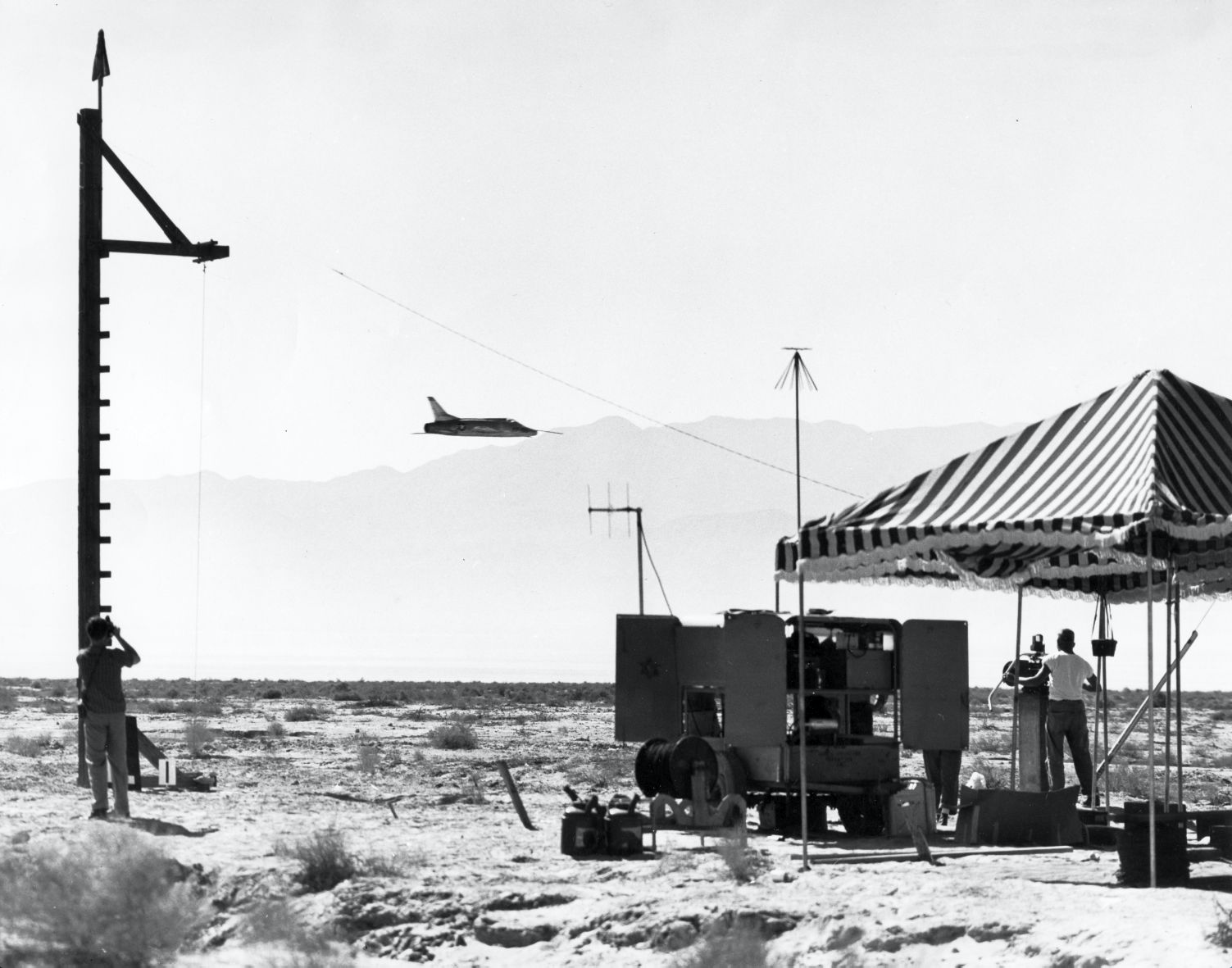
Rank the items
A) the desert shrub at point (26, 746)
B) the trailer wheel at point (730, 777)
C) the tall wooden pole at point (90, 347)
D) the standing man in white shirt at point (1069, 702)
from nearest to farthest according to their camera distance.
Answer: the trailer wheel at point (730, 777) → the standing man in white shirt at point (1069, 702) → the tall wooden pole at point (90, 347) → the desert shrub at point (26, 746)

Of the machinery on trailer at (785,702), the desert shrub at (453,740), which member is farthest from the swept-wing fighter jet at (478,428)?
the machinery on trailer at (785,702)

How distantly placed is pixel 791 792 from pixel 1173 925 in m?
6.25

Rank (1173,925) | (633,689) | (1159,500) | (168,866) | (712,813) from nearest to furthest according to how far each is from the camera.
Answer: (1173,925), (1159,500), (168,866), (712,813), (633,689)

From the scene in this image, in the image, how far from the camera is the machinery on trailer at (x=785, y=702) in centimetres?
1680

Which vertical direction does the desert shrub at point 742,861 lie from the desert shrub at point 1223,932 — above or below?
below

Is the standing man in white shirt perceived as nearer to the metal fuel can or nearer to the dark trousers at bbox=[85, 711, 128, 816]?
the metal fuel can

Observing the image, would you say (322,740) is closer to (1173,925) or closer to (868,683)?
(868,683)

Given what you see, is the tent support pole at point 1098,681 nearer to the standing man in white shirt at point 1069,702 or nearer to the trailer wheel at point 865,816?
the standing man in white shirt at point 1069,702

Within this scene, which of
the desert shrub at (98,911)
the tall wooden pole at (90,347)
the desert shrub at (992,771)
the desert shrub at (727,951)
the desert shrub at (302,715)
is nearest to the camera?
the desert shrub at (727,951)

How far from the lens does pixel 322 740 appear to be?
115 ft

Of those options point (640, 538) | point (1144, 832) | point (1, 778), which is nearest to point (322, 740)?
point (640, 538)

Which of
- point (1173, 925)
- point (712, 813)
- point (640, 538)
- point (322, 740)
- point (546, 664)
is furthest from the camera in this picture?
point (546, 664)

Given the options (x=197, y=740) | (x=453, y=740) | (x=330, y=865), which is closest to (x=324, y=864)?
Answer: (x=330, y=865)

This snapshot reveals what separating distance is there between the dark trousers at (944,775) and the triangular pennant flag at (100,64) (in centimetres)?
1165
